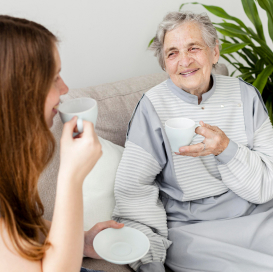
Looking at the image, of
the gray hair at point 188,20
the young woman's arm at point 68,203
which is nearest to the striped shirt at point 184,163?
the gray hair at point 188,20

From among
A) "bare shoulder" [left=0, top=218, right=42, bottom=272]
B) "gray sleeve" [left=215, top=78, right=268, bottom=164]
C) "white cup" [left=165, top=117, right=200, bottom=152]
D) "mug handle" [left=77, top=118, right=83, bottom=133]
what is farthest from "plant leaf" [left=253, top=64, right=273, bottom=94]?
"bare shoulder" [left=0, top=218, right=42, bottom=272]

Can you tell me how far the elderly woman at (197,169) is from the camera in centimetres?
128

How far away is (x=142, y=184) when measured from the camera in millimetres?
1383

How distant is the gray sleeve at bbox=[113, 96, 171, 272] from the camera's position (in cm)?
133

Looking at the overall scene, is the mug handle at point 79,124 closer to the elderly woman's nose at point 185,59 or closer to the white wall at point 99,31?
the elderly woman's nose at point 185,59

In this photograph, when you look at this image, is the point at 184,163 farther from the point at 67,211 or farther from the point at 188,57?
the point at 67,211

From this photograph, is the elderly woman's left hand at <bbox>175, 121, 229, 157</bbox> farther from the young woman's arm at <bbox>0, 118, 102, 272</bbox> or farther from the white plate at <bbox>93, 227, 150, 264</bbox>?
the young woman's arm at <bbox>0, 118, 102, 272</bbox>

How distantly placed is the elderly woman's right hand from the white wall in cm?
110

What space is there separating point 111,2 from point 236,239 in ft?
5.00

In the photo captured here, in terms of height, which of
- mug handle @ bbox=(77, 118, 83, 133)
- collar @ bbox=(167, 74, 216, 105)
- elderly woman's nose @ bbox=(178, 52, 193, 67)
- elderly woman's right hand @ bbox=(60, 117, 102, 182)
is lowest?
collar @ bbox=(167, 74, 216, 105)

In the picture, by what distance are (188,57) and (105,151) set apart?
565 millimetres

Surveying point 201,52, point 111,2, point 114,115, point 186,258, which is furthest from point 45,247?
point 111,2

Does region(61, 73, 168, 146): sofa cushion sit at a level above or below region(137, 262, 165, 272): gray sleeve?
above

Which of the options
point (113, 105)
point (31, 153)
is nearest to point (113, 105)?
point (113, 105)
